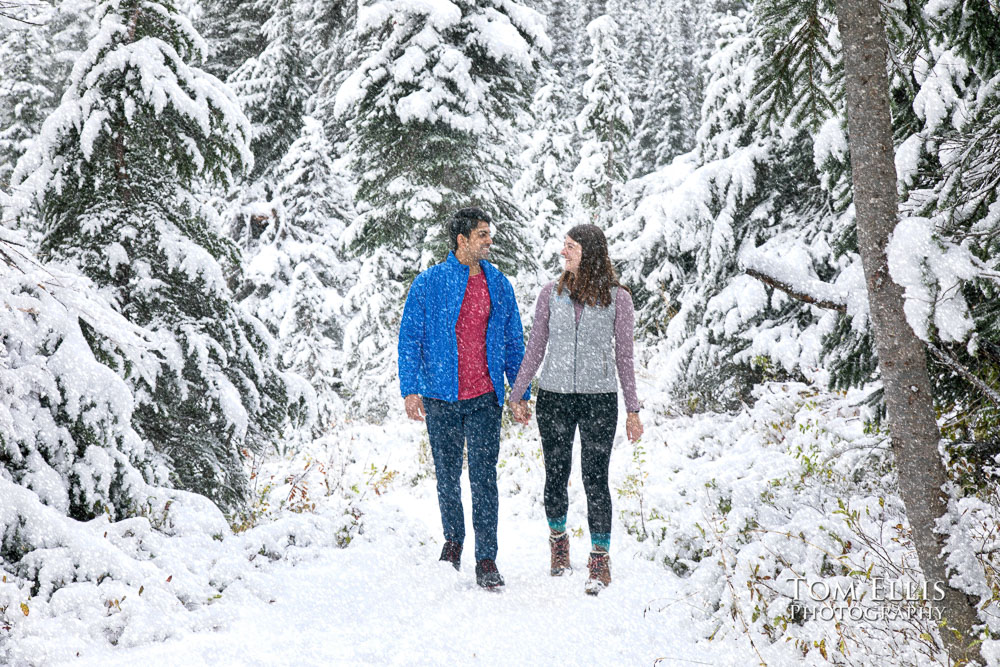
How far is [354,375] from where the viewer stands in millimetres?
15570

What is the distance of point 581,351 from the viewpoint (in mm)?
4816

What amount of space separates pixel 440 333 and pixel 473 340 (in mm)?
275

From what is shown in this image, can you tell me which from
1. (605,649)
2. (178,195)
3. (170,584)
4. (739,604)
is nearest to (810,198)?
(739,604)

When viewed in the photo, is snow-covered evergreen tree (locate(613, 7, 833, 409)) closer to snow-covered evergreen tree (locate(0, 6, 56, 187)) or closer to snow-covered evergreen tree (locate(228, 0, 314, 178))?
snow-covered evergreen tree (locate(228, 0, 314, 178))

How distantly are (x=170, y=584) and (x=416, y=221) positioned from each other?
859 centimetres

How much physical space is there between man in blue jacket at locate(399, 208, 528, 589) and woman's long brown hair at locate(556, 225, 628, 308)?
0.68 m

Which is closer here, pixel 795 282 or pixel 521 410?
pixel 795 282

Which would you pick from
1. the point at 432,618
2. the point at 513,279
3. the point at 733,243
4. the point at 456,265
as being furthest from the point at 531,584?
the point at 513,279

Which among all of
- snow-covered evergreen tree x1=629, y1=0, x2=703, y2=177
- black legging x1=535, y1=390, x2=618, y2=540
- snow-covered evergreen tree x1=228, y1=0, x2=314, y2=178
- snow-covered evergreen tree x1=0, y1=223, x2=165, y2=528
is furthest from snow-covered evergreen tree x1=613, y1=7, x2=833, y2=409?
snow-covered evergreen tree x1=629, y1=0, x2=703, y2=177

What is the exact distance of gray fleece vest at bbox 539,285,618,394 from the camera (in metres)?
4.81

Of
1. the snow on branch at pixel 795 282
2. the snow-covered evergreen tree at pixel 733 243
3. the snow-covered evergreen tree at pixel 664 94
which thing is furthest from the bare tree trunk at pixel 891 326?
the snow-covered evergreen tree at pixel 664 94

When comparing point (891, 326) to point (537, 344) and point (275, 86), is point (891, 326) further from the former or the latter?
point (275, 86)

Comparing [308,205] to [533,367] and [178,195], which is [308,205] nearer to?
[178,195]

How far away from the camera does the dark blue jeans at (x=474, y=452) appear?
193 inches
